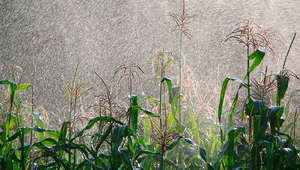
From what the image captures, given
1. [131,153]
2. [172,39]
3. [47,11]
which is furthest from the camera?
[47,11]

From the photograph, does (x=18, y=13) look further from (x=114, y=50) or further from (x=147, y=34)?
(x=147, y=34)

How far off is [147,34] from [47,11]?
1778 mm

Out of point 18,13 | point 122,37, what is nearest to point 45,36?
point 18,13

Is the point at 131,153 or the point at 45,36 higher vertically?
the point at 45,36

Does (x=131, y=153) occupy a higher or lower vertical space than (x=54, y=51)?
lower

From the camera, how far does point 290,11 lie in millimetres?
3842

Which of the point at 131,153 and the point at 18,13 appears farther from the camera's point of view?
the point at 18,13

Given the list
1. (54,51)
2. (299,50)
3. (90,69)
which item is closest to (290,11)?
(299,50)

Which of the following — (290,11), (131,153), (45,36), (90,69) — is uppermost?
(290,11)

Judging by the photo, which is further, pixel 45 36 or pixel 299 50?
pixel 45 36

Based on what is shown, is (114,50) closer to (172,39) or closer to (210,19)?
(172,39)

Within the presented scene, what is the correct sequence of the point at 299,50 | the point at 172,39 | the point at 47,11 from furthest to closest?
the point at 47,11 → the point at 172,39 → the point at 299,50

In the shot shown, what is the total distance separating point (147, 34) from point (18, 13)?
2.24 meters

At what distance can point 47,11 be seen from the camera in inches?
165
